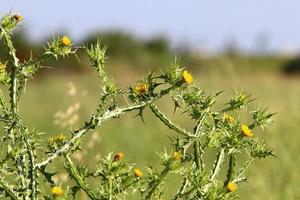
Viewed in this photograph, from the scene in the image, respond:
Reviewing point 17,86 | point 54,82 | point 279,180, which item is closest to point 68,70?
point 54,82

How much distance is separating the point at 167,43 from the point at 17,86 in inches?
1430

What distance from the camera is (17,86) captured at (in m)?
2.78

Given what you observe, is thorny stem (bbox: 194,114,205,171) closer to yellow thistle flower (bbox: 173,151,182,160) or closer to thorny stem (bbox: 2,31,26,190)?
yellow thistle flower (bbox: 173,151,182,160)

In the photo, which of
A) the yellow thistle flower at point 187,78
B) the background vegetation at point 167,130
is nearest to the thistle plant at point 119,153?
the yellow thistle flower at point 187,78

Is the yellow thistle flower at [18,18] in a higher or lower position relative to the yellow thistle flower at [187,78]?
higher

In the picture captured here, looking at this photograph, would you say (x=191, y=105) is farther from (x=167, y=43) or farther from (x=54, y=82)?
(x=167, y=43)

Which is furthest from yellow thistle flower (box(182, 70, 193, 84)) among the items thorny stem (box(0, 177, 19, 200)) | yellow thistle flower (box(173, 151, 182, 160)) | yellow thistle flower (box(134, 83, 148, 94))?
thorny stem (box(0, 177, 19, 200))

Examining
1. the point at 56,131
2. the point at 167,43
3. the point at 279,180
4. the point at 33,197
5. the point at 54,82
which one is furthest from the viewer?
the point at 167,43

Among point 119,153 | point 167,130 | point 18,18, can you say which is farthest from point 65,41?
point 167,130

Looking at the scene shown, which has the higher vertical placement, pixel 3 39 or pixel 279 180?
pixel 3 39

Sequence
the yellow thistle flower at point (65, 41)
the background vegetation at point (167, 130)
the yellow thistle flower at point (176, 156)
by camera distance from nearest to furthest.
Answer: the yellow thistle flower at point (176, 156), the yellow thistle flower at point (65, 41), the background vegetation at point (167, 130)

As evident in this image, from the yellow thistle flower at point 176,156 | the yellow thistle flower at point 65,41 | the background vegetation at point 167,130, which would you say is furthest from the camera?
the background vegetation at point 167,130

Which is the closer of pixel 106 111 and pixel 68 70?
pixel 106 111

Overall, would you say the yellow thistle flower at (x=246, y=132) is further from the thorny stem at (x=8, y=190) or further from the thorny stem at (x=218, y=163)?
the thorny stem at (x=8, y=190)
